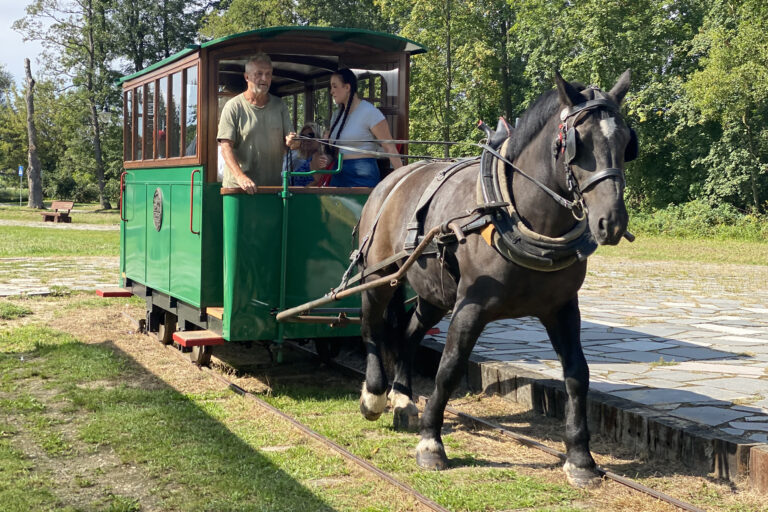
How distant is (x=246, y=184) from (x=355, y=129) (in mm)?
1115

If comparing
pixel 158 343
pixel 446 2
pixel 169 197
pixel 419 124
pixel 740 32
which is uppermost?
pixel 446 2

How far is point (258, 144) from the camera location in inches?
283

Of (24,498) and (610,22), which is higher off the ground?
(610,22)

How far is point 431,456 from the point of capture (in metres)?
5.09

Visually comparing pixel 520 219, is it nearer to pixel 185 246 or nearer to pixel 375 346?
pixel 375 346

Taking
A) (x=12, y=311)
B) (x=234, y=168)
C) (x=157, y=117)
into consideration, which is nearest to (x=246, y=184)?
(x=234, y=168)

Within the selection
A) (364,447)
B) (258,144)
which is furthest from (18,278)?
(364,447)

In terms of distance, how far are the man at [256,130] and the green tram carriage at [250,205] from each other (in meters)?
0.17

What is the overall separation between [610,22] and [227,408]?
103 feet

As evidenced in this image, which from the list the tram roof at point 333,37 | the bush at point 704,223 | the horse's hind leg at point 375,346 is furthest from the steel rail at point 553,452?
the bush at point 704,223

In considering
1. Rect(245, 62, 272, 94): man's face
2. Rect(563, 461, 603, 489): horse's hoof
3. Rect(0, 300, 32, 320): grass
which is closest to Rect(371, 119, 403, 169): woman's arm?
Rect(245, 62, 272, 94): man's face

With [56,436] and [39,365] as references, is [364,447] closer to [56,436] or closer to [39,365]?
[56,436]

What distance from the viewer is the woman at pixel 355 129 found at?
7.19 m

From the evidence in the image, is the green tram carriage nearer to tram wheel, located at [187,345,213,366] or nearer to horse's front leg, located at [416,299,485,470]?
tram wheel, located at [187,345,213,366]
